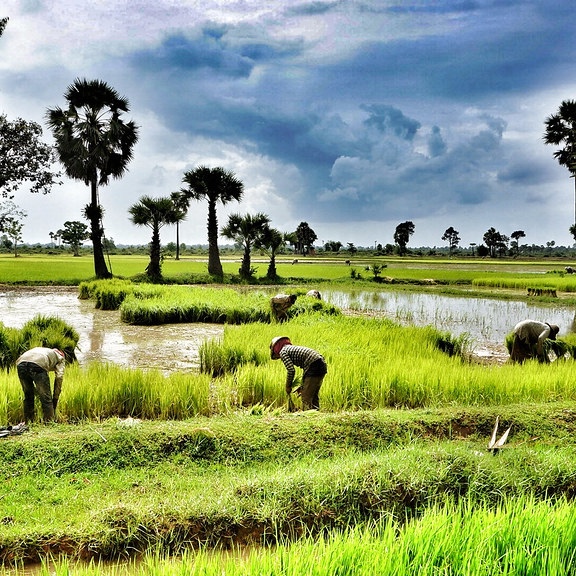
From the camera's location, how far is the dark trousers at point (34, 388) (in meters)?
4.48

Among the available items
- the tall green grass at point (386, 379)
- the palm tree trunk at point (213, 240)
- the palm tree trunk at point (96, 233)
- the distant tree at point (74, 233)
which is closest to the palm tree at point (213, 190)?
the palm tree trunk at point (213, 240)

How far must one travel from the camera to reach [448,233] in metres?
108

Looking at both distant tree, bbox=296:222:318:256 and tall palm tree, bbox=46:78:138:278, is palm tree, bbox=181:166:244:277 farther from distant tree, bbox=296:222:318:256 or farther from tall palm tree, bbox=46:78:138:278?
distant tree, bbox=296:222:318:256

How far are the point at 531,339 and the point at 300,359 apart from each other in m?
4.70

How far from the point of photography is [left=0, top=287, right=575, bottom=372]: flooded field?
8.99 meters

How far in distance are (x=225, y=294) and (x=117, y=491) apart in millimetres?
12481

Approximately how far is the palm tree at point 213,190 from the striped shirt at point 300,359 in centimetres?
2486

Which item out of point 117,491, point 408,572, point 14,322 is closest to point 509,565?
point 408,572

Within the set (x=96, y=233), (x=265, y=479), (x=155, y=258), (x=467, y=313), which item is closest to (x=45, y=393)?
(x=265, y=479)

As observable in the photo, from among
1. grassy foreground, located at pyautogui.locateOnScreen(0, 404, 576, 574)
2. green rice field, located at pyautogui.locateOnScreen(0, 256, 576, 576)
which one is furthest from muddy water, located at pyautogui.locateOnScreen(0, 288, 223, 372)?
grassy foreground, located at pyautogui.locateOnScreen(0, 404, 576, 574)

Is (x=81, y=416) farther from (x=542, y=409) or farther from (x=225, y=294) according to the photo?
(x=225, y=294)

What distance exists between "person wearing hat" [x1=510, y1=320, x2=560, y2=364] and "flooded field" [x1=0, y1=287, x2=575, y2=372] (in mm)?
1309

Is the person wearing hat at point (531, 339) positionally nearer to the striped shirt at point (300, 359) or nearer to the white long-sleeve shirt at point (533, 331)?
the white long-sleeve shirt at point (533, 331)

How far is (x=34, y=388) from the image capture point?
15.8ft
